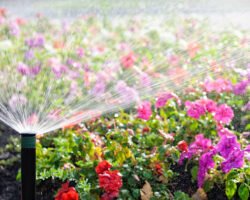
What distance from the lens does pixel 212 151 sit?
244cm

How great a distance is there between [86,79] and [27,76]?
573 mm

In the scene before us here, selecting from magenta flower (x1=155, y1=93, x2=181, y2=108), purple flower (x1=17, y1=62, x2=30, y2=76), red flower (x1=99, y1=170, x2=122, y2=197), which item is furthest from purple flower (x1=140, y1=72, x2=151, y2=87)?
red flower (x1=99, y1=170, x2=122, y2=197)

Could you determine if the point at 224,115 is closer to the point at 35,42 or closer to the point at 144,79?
the point at 144,79

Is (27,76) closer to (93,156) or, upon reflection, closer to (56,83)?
(56,83)

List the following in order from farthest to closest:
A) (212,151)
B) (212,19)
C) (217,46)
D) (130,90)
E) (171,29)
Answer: (212,19) → (171,29) → (217,46) → (130,90) → (212,151)

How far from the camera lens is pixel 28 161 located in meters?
2.15

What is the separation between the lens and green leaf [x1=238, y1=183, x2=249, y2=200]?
2262 millimetres

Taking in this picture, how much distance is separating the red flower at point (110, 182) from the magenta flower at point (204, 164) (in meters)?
0.29

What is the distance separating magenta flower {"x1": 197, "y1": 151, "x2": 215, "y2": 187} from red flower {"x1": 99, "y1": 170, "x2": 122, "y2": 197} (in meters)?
0.29

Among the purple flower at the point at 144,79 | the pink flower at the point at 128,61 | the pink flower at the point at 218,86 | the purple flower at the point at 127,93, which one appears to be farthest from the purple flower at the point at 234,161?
the pink flower at the point at 128,61

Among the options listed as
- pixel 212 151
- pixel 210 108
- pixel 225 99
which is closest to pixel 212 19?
pixel 225 99

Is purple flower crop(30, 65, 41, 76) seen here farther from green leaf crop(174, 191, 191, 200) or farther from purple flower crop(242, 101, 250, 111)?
green leaf crop(174, 191, 191, 200)

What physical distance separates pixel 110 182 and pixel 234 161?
447mm


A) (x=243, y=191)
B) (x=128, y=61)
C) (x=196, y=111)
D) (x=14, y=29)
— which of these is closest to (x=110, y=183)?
(x=243, y=191)
